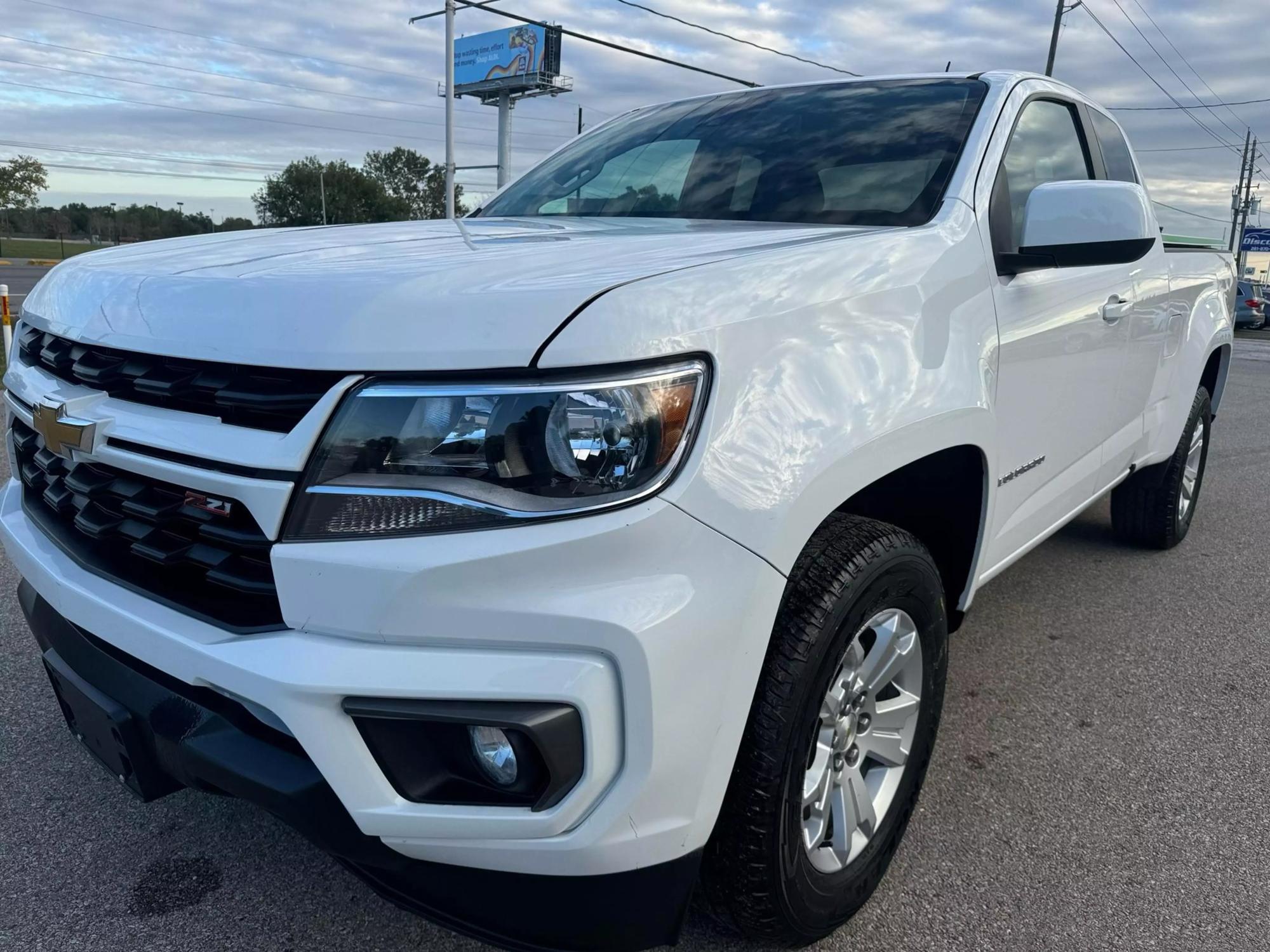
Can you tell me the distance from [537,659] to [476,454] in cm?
30

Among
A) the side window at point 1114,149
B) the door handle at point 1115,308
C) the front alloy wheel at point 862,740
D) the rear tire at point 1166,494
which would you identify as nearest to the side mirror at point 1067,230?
the door handle at point 1115,308

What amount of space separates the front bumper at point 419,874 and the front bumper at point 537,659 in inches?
1.4

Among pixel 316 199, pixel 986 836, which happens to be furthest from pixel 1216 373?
pixel 316 199

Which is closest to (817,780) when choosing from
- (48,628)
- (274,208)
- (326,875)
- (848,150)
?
(326,875)

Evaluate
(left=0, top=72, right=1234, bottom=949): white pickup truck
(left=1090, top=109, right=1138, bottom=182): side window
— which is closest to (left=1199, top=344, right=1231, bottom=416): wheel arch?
(left=1090, top=109, right=1138, bottom=182): side window

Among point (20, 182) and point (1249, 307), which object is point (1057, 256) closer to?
point (1249, 307)

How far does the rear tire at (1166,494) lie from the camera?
4.27 m

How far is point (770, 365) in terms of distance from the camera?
1.58 meters

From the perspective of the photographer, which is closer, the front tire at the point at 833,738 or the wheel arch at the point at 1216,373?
the front tire at the point at 833,738

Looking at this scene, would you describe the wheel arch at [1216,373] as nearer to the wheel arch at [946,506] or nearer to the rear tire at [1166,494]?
the rear tire at [1166,494]

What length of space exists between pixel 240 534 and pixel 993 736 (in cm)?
218

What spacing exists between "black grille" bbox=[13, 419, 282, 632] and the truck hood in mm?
236

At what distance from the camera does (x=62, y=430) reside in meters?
1.78

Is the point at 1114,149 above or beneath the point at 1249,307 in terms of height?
above
